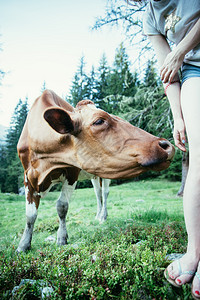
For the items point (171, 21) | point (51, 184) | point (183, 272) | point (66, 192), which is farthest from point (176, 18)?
point (66, 192)

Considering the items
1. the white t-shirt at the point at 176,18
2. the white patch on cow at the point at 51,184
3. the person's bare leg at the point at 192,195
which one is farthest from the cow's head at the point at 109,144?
the white patch on cow at the point at 51,184

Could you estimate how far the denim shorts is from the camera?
174 centimetres

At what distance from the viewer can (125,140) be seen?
2.18 meters

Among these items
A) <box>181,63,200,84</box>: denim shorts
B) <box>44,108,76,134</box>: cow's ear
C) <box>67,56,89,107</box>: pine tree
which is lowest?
<box>67,56,89,107</box>: pine tree

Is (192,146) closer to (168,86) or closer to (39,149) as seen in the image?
(168,86)

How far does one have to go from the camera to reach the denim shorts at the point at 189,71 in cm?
174

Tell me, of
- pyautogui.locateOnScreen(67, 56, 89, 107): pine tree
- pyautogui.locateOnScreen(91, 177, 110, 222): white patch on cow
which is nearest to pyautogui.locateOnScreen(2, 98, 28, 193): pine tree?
pyautogui.locateOnScreen(67, 56, 89, 107): pine tree

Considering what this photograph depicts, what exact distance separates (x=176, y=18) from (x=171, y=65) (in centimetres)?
38

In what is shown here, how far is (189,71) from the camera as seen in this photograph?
5.91ft

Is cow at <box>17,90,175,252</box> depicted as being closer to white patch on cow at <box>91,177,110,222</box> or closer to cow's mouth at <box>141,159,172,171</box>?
cow's mouth at <box>141,159,172,171</box>

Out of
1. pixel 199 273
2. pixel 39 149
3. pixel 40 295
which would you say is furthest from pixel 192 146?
pixel 39 149

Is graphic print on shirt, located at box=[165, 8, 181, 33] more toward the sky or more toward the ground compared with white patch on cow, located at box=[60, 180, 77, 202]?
more toward the sky

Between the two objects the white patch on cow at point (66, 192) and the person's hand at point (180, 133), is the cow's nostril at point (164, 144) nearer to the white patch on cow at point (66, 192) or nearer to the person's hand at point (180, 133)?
the person's hand at point (180, 133)

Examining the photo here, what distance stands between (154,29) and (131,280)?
86.2 inches
